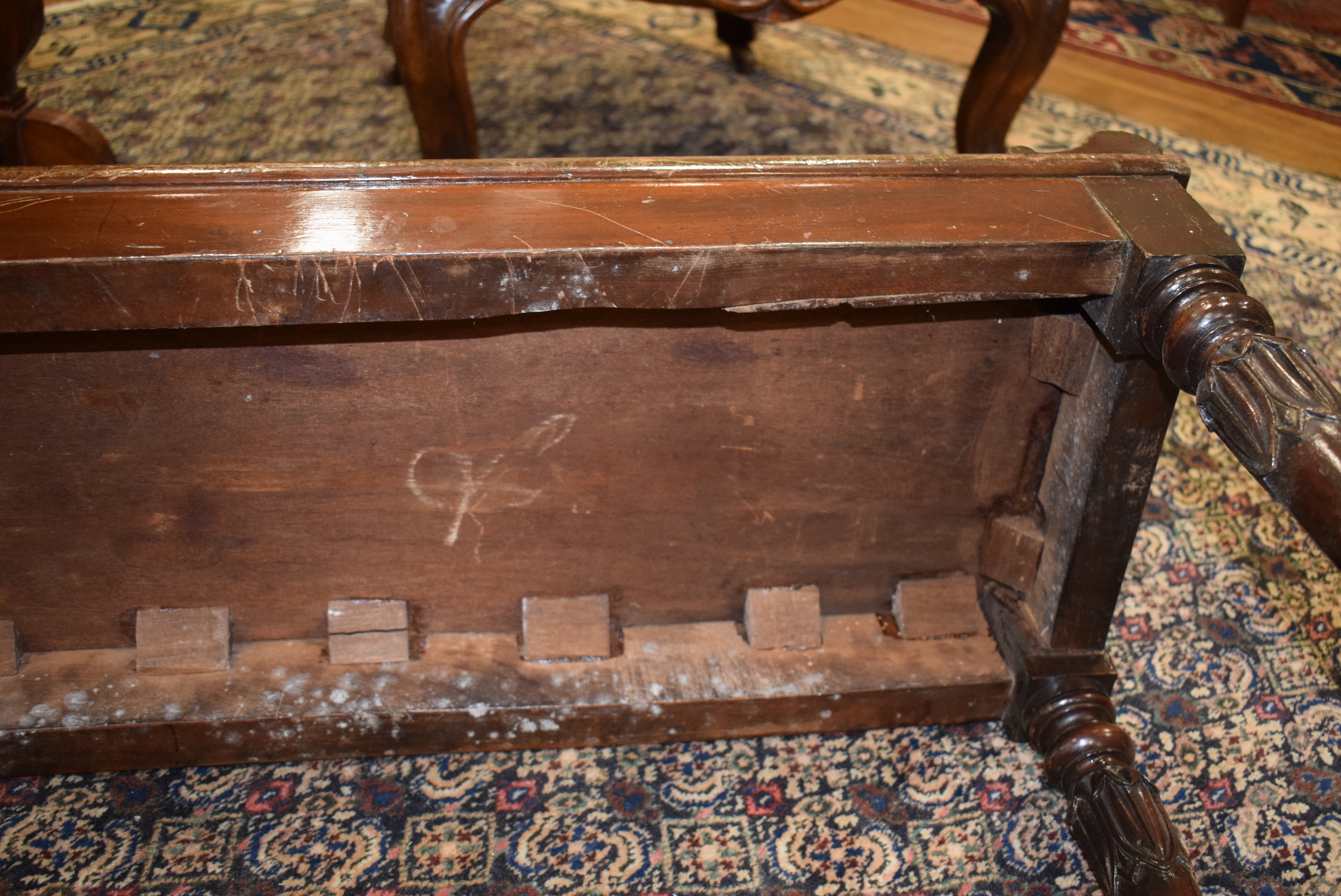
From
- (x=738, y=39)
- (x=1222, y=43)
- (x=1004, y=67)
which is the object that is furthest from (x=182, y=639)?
(x=1222, y=43)

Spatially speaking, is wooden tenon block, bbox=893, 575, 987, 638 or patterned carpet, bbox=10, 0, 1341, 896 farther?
wooden tenon block, bbox=893, 575, 987, 638

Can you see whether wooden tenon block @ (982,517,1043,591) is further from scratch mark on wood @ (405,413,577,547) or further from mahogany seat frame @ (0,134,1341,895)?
scratch mark on wood @ (405,413,577,547)

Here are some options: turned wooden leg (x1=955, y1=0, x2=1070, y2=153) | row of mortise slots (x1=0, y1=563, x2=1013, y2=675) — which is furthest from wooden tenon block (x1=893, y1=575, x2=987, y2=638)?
turned wooden leg (x1=955, y1=0, x2=1070, y2=153)

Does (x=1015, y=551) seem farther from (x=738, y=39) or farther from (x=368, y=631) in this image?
(x=738, y=39)

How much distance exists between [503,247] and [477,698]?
67cm

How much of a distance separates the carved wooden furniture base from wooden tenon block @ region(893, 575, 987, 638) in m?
1.18

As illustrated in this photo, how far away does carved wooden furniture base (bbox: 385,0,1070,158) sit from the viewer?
6.13ft

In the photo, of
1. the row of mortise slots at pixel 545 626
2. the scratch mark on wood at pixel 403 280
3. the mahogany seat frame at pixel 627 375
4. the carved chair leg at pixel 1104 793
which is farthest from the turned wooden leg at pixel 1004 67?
the scratch mark on wood at pixel 403 280

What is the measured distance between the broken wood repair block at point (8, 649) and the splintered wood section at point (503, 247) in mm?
565

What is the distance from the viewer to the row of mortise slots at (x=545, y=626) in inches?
56.8

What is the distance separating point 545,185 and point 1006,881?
3.57 feet

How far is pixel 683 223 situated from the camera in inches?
45.2

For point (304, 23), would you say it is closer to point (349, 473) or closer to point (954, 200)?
point (349, 473)

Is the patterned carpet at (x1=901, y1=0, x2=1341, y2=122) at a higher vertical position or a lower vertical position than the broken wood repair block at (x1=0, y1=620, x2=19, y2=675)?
higher
